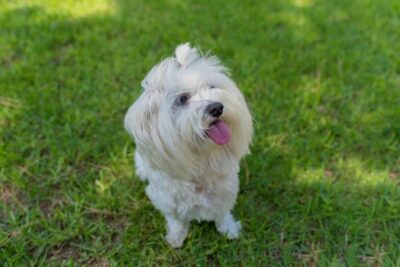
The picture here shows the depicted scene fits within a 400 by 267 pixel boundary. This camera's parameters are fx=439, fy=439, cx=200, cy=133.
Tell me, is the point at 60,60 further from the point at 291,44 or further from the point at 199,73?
the point at 199,73

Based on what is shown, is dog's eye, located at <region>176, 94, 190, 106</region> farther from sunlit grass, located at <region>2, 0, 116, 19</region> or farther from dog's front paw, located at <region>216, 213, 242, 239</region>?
sunlit grass, located at <region>2, 0, 116, 19</region>

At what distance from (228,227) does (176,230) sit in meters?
0.34

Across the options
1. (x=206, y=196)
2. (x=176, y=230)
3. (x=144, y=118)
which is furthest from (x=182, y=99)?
(x=176, y=230)

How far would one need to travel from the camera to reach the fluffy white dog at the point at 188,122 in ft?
6.51

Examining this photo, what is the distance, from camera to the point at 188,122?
1982 mm

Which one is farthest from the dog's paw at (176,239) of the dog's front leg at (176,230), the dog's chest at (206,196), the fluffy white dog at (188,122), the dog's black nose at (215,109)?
the dog's black nose at (215,109)

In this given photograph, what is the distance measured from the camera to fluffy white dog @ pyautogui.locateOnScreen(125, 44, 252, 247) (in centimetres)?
199

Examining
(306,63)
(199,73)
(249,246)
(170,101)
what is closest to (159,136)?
(170,101)

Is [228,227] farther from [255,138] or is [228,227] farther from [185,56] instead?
[185,56]

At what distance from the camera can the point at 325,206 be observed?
9.76ft

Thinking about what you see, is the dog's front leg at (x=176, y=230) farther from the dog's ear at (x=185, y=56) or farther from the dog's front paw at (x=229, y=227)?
the dog's ear at (x=185, y=56)

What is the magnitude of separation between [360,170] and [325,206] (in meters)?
0.45

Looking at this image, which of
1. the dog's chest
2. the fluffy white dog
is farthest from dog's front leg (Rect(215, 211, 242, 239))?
the fluffy white dog

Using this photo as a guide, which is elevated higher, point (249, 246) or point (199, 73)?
point (199, 73)
